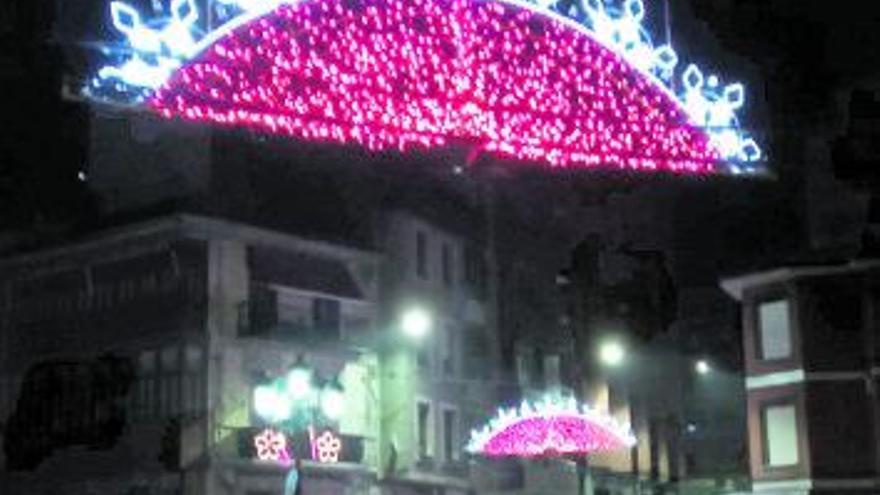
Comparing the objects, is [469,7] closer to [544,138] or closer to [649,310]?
[544,138]

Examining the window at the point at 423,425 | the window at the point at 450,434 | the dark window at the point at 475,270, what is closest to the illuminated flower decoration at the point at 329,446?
the window at the point at 423,425

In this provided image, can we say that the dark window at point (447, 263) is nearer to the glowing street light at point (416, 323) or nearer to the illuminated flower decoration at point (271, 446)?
the glowing street light at point (416, 323)

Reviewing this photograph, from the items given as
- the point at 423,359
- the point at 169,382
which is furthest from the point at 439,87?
the point at 423,359

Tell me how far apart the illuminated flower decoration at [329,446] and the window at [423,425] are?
5082 mm

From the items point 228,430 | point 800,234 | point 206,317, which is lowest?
point 228,430

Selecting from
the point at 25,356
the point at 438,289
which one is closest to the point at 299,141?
the point at 438,289

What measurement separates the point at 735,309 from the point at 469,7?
32212mm

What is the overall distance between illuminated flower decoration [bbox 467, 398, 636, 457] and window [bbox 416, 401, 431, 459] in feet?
46.5

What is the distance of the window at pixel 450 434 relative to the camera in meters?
48.9

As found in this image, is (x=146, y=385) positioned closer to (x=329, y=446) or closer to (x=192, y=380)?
(x=192, y=380)

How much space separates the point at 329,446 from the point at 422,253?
896cm

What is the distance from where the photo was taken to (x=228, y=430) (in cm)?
4000

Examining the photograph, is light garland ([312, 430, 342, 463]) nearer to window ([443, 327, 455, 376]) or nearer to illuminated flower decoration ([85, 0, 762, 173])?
window ([443, 327, 455, 376])

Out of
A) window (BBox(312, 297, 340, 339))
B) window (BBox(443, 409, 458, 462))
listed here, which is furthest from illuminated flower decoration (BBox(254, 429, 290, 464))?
window (BBox(443, 409, 458, 462))
